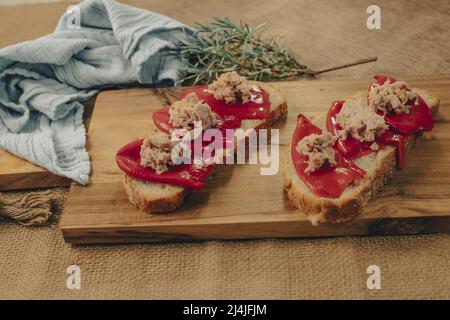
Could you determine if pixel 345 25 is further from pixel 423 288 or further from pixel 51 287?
pixel 51 287

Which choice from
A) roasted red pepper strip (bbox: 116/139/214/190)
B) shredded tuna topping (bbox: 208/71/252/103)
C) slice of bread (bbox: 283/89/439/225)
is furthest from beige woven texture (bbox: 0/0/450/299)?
shredded tuna topping (bbox: 208/71/252/103)

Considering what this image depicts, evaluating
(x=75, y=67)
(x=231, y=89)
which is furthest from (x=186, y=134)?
(x=75, y=67)

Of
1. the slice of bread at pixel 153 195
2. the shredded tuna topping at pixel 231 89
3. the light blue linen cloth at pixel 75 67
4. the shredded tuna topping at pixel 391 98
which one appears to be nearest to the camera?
the slice of bread at pixel 153 195

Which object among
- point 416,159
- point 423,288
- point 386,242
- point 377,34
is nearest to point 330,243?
point 386,242

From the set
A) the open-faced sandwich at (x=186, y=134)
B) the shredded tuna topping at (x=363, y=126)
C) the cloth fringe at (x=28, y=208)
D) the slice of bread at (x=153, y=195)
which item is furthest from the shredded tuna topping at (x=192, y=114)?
the cloth fringe at (x=28, y=208)

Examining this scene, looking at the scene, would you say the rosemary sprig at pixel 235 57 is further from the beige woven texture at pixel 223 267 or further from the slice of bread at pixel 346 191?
the beige woven texture at pixel 223 267

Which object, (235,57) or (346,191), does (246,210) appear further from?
(235,57)
